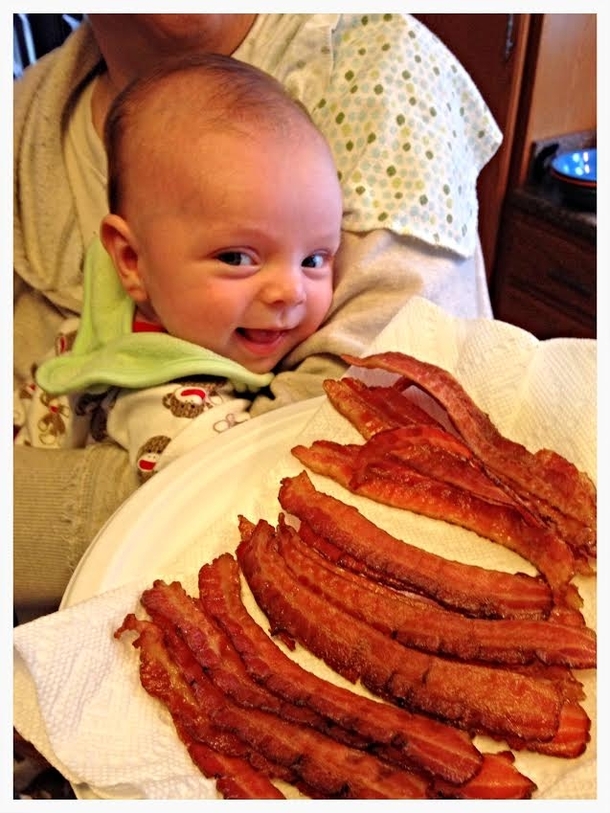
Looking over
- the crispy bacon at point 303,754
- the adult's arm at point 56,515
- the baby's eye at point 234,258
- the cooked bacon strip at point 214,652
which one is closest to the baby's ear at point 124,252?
the baby's eye at point 234,258

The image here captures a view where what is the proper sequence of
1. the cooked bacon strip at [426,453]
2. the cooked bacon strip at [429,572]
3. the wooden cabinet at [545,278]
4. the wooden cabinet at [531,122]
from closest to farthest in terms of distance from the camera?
1. the cooked bacon strip at [429,572]
2. the cooked bacon strip at [426,453]
3. the wooden cabinet at [531,122]
4. the wooden cabinet at [545,278]

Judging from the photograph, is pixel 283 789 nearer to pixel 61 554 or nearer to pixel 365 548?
pixel 365 548

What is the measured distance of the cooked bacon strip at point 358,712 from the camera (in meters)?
0.71

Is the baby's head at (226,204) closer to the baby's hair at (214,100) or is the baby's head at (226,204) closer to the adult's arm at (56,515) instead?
the baby's hair at (214,100)

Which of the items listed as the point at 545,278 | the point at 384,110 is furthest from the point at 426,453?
the point at 545,278

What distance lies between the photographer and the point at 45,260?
1402 millimetres

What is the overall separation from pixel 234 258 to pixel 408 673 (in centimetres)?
59

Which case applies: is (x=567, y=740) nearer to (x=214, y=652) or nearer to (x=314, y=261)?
(x=214, y=652)

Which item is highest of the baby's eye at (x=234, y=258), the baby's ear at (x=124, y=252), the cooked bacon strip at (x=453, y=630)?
the baby's eye at (x=234, y=258)

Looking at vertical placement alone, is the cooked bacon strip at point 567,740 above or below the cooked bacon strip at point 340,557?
below

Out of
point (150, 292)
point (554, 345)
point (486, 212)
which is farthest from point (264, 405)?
point (486, 212)

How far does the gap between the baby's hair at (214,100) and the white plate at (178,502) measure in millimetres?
401

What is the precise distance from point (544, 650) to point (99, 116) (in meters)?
1.17

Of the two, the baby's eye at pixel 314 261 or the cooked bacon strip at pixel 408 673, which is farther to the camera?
the baby's eye at pixel 314 261
